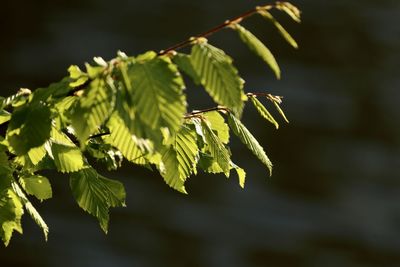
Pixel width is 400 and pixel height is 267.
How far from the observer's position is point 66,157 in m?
0.92

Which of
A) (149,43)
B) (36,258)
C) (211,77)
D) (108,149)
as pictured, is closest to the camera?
(211,77)

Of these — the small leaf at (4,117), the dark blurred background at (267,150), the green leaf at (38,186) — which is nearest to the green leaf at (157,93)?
the small leaf at (4,117)

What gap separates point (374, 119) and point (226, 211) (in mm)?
866

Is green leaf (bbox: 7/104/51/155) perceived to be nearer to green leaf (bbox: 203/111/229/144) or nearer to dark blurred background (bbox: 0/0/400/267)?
green leaf (bbox: 203/111/229/144)

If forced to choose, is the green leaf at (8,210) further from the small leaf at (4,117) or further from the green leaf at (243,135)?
the green leaf at (243,135)

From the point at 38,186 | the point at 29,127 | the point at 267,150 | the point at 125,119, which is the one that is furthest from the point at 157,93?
the point at 267,150

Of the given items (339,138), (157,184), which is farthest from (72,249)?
(339,138)

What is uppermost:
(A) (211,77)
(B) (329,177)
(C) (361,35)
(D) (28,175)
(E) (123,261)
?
(A) (211,77)

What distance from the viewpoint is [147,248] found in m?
3.90

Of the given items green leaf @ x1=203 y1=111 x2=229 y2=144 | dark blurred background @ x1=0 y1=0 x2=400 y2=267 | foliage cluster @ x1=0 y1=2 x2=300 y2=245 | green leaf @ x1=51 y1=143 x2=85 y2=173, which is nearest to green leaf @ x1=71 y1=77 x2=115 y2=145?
foliage cluster @ x1=0 y1=2 x2=300 y2=245

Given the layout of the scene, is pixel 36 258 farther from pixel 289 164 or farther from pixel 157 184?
pixel 289 164

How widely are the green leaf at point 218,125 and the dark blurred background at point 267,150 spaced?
9.30 ft

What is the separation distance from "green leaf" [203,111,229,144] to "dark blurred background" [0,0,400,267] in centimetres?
283

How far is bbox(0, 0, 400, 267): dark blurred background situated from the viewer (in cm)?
390
